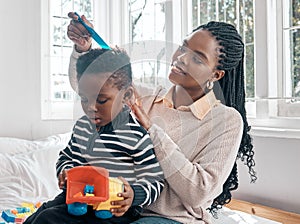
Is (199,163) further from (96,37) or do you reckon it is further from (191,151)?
(96,37)

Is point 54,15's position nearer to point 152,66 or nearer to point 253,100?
point 253,100

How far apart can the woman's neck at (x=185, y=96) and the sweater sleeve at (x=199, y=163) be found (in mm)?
80

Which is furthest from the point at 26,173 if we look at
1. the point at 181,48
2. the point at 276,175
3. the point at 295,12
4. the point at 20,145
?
the point at 295,12

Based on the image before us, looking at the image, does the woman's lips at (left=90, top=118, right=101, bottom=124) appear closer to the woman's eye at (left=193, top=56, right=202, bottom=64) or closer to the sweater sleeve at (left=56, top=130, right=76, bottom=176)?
the sweater sleeve at (left=56, top=130, right=76, bottom=176)

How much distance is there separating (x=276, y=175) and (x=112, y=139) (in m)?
0.94

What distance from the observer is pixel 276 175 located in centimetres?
161

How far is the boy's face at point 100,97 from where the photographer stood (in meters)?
0.81

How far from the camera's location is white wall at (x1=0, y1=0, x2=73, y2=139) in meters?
2.30

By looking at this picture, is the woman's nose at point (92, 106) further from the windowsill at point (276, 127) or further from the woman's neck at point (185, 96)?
the windowsill at point (276, 127)

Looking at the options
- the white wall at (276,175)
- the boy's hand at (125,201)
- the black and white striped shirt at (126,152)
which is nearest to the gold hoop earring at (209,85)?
the black and white striped shirt at (126,152)

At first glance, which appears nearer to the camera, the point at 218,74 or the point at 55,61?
the point at 218,74

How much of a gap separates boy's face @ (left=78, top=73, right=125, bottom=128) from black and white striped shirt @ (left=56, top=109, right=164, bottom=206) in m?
0.03

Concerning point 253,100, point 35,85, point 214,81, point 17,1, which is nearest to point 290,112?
point 253,100

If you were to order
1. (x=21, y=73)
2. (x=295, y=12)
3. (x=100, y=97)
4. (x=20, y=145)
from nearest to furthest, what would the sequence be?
(x=100, y=97)
(x=295, y=12)
(x=20, y=145)
(x=21, y=73)
